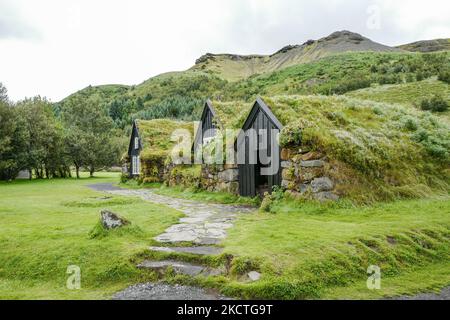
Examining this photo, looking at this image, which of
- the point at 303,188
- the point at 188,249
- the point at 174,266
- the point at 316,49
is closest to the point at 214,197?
the point at 303,188

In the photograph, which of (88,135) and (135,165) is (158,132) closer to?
(135,165)

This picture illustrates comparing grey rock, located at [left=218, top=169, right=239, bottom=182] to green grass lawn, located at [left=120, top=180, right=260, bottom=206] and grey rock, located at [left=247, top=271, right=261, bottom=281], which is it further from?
grey rock, located at [left=247, top=271, right=261, bottom=281]

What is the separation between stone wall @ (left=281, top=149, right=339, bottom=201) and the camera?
10922 millimetres

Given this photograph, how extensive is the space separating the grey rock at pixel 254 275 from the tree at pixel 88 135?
128ft

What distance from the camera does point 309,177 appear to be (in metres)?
11.2

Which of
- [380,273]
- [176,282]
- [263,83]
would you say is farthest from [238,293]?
[263,83]

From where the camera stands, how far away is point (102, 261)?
657cm

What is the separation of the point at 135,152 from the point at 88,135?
1079 cm

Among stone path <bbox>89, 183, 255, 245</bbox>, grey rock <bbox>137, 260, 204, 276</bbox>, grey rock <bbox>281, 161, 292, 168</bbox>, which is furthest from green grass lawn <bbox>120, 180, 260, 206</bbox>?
grey rock <bbox>137, 260, 204, 276</bbox>

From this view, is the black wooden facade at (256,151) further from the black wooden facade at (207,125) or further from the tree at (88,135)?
the tree at (88,135)

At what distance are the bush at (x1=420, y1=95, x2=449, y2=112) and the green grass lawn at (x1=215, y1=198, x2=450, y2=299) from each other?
18.4m

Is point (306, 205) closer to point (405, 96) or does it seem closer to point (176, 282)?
point (176, 282)

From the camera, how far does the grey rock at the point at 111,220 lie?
798 centimetres
